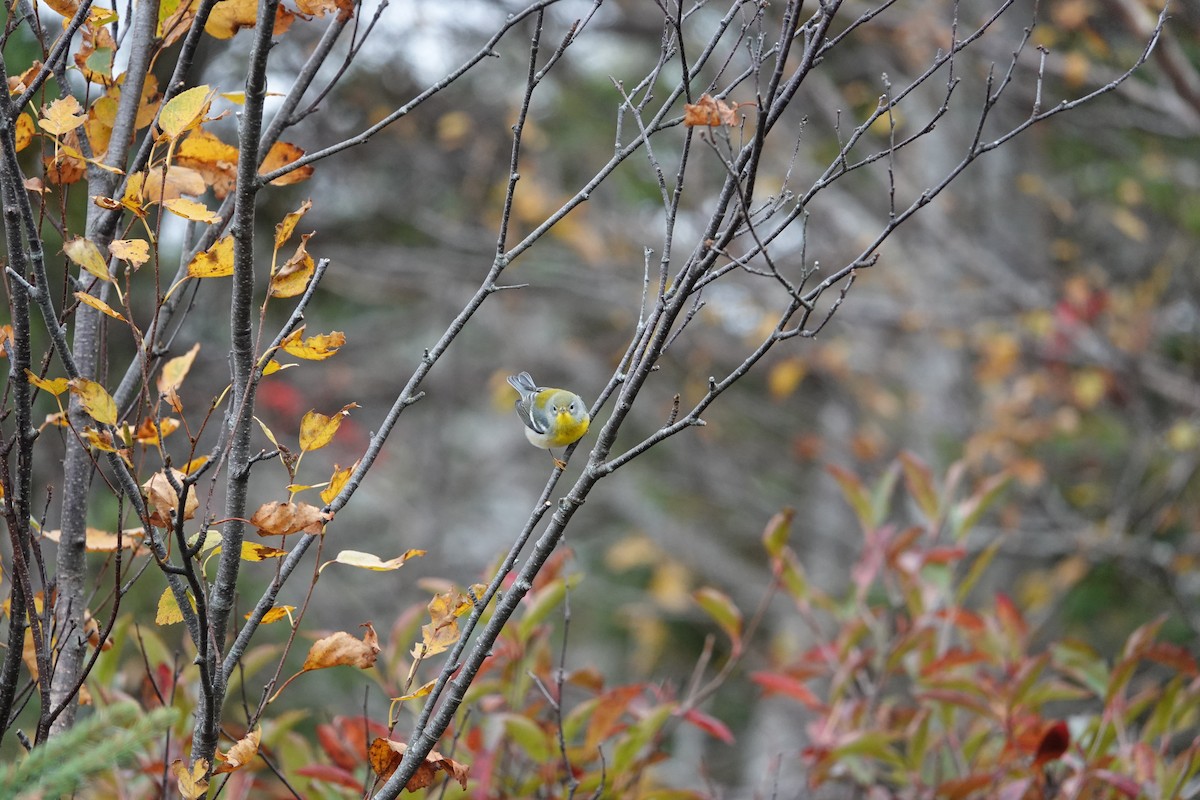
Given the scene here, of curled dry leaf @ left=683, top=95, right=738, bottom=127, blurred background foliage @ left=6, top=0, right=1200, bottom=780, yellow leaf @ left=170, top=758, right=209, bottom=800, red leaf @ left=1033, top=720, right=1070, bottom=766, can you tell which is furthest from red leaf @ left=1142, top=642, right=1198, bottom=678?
blurred background foliage @ left=6, top=0, right=1200, bottom=780

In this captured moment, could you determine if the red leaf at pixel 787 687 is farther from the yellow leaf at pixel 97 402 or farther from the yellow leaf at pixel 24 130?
the yellow leaf at pixel 24 130

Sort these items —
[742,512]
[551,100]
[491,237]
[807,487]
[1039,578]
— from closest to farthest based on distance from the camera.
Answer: [491,237] → [1039,578] → [742,512] → [551,100] → [807,487]

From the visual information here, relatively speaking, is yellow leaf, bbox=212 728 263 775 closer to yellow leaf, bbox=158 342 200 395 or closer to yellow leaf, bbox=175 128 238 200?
yellow leaf, bbox=158 342 200 395

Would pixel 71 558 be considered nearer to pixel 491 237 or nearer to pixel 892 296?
pixel 491 237

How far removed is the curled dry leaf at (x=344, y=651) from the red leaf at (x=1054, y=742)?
1.25 metres

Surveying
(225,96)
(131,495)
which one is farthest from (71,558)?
(225,96)

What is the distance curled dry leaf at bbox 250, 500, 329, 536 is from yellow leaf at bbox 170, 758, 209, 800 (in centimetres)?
29

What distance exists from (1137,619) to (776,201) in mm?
5988

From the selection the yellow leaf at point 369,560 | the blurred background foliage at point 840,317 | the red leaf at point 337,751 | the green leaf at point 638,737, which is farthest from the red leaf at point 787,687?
the blurred background foliage at point 840,317

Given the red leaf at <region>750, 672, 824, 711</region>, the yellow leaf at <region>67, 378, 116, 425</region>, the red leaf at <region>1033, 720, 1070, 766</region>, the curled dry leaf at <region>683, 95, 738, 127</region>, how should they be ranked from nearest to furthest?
the yellow leaf at <region>67, 378, 116, 425</region> < the curled dry leaf at <region>683, 95, 738, 127</region> < the red leaf at <region>1033, 720, 1070, 766</region> < the red leaf at <region>750, 672, 824, 711</region>

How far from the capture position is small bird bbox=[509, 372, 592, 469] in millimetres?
2135

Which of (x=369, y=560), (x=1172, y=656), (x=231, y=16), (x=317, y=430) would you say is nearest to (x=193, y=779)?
(x=369, y=560)

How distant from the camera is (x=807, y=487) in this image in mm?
8914

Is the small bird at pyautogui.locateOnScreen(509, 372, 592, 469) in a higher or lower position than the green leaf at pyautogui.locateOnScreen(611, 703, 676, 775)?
higher
